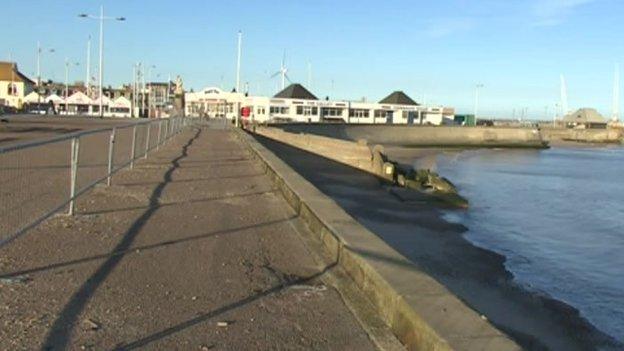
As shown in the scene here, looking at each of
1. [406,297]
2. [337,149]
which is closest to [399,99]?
[337,149]

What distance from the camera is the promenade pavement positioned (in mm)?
5465

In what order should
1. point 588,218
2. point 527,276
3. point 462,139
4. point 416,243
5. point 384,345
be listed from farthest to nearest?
point 462,139, point 588,218, point 416,243, point 527,276, point 384,345

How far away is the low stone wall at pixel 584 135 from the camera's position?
461 feet

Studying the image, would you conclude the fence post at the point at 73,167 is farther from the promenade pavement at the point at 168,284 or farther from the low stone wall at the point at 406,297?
the low stone wall at the point at 406,297

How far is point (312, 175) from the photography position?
102 ft

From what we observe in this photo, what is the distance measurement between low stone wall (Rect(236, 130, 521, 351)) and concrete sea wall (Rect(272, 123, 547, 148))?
245 feet

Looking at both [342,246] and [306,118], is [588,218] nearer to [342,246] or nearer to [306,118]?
[342,246]

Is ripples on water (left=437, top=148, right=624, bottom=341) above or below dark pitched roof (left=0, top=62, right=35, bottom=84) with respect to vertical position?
below

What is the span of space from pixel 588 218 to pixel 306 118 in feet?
293

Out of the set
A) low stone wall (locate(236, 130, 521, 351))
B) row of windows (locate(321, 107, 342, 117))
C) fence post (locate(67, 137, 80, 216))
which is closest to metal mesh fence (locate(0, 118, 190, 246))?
fence post (locate(67, 137, 80, 216))

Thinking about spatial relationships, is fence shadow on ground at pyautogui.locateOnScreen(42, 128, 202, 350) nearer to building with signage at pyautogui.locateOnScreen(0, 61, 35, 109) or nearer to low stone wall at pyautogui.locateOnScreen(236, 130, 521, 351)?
low stone wall at pyautogui.locateOnScreen(236, 130, 521, 351)

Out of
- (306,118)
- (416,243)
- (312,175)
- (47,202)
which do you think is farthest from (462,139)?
(47,202)

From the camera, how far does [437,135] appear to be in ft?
345

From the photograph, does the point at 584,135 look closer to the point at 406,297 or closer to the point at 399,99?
the point at 399,99
